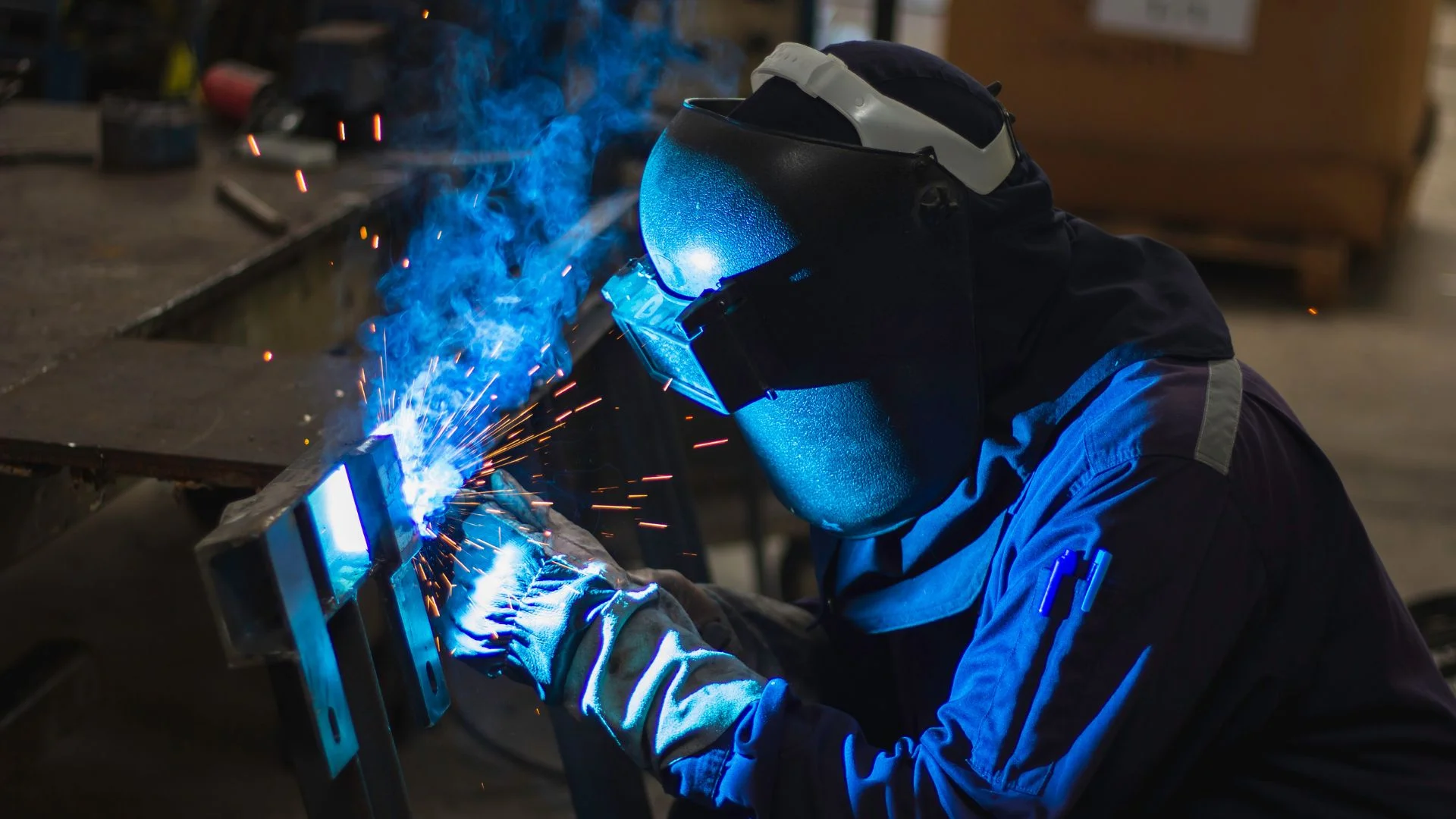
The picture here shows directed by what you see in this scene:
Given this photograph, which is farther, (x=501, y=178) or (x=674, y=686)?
(x=501, y=178)

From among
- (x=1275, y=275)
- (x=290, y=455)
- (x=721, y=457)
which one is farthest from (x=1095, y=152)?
(x=290, y=455)

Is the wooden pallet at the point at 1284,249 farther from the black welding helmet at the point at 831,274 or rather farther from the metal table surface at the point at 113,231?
the black welding helmet at the point at 831,274

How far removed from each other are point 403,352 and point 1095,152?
412 centimetres

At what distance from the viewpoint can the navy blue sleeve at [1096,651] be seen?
3.76 ft

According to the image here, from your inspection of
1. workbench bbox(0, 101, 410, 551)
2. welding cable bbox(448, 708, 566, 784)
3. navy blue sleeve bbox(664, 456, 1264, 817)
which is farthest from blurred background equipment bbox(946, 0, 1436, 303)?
navy blue sleeve bbox(664, 456, 1264, 817)

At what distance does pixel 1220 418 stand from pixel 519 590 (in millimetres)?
786

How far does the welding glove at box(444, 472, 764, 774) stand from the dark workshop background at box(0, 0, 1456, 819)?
31 centimetres

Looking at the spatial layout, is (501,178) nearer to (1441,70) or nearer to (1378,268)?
(1378,268)

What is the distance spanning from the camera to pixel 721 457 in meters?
3.87

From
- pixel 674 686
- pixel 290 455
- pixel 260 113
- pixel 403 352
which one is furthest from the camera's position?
pixel 260 113

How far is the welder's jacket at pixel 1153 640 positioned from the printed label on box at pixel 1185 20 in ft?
13.0

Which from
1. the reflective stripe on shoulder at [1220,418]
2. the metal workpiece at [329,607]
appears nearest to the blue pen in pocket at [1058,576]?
the reflective stripe on shoulder at [1220,418]

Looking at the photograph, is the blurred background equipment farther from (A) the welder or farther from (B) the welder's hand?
(B) the welder's hand

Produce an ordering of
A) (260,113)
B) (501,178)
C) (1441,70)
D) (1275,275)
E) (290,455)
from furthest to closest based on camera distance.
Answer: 1. (1441,70)
2. (1275,275)
3. (260,113)
4. (501,178)
5. (290,455)
